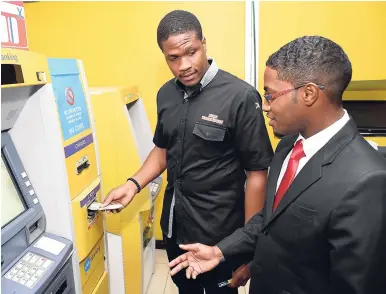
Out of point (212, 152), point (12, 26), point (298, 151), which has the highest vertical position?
point (12, 26)

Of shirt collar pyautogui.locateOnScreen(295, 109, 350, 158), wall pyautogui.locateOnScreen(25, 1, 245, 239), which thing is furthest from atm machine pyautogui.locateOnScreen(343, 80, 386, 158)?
shirt collar pyautogui.locateOnScreen(295, 109, 350, 158)

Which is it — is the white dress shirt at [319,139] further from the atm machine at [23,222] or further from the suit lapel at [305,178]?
the atm machine at [23,222]

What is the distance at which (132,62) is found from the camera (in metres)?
2.79

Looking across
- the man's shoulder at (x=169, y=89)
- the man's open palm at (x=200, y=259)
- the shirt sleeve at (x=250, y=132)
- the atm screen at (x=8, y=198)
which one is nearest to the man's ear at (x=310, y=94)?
the shirt sleeve at (x=250, y=132)

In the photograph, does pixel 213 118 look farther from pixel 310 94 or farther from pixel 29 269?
pixel 29 269

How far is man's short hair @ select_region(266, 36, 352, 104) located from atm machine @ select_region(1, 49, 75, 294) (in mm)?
879

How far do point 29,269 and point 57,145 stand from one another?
0.47 metres

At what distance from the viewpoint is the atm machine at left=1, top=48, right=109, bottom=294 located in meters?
1.21

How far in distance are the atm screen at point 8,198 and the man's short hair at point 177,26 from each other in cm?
87

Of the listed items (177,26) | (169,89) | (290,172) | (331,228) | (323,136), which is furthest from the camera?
(169,89)

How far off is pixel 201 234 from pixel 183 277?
1.11ft

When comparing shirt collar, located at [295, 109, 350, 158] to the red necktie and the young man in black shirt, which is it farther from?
the young man in black shirt

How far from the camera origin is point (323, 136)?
101 cm

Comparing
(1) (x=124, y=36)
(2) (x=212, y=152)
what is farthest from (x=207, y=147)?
(1) (x=124, y=36)
